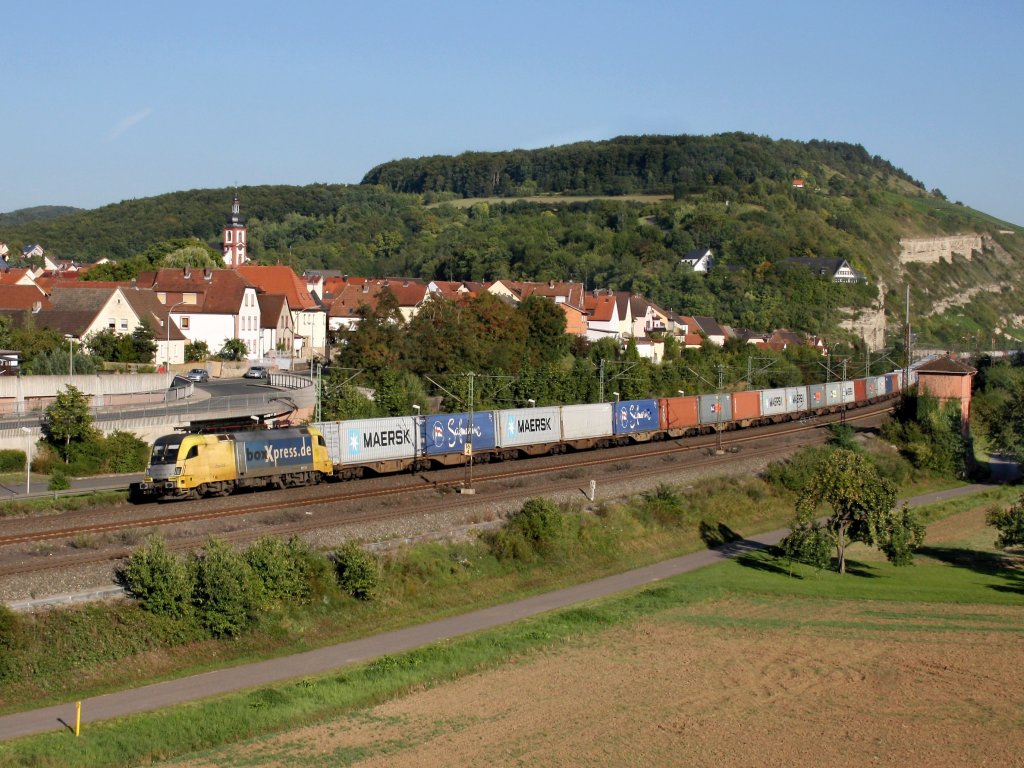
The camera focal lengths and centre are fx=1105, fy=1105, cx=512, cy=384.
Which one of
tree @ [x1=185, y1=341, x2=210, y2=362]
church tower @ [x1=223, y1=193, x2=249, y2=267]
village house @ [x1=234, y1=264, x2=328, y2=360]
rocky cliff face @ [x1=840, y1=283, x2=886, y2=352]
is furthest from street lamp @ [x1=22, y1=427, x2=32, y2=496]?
rocky cliff face @ [x1=840, y1=283, x2=886, y2=352]

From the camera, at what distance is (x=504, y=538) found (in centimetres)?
3822

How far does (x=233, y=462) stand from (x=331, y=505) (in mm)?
3957

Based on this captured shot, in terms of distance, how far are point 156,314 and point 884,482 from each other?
55125mm

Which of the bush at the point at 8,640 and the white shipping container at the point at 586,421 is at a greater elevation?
the white shipping container at the point at 586,421

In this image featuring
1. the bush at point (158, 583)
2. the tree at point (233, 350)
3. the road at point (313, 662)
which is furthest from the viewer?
the tree at point (233, 350)

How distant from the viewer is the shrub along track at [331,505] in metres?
31.5

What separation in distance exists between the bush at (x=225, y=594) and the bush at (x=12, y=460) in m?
19.4

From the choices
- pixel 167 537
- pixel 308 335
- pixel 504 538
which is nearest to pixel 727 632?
pixel 504 538

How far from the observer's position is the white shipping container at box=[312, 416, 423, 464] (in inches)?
1763

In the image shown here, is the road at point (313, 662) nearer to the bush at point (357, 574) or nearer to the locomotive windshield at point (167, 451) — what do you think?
the bush at point (357, 574)

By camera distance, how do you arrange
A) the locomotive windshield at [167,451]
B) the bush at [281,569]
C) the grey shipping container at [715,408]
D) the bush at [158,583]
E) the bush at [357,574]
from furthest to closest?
the grey shipping container at [715,408] → the locomotive windshield at [167,451] → the bush at [357,574] → the bush at [281,569] → the bush at [158,583]

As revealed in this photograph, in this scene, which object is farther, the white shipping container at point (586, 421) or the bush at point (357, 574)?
the white shipping container at point (586, 421)

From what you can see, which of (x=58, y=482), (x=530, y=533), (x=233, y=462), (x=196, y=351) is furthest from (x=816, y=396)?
(x=58, y=482)

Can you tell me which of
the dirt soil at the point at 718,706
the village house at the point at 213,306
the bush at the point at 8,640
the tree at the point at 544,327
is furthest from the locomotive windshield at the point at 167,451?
the tree at the point at 544,327
